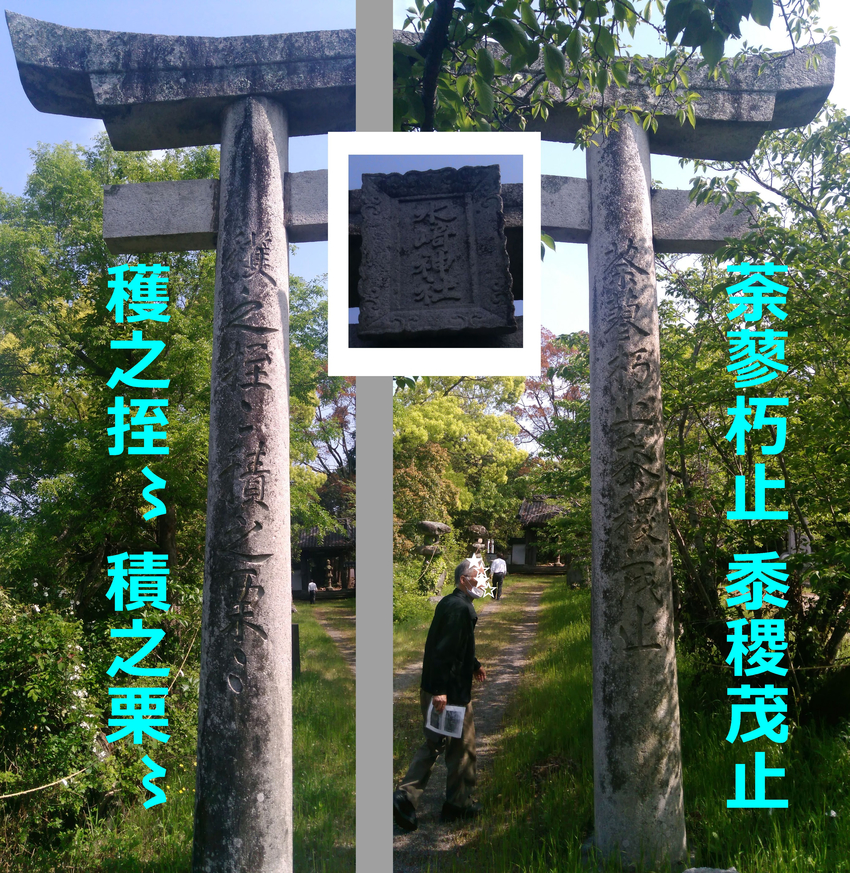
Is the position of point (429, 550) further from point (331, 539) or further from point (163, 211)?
point (163, 211)

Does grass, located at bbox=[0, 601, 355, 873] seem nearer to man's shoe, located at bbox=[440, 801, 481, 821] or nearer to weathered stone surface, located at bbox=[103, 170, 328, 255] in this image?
man's shoe, located at bbox=[440, 801, 481, 821]

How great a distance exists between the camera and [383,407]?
61.6 inches

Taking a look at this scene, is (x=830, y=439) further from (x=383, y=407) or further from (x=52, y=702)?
(x=52, y=702)

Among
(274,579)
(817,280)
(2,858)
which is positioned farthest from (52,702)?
(817,280)

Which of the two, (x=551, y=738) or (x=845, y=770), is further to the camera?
(x=551, y=738)

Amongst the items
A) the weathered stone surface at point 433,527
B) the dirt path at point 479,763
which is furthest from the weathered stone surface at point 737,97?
the weathered stone surface at point 433,527

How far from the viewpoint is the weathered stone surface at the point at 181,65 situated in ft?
9.78

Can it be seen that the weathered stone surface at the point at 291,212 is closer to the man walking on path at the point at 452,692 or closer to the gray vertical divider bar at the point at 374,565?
the gray vertical divider bar at the point at 374,565

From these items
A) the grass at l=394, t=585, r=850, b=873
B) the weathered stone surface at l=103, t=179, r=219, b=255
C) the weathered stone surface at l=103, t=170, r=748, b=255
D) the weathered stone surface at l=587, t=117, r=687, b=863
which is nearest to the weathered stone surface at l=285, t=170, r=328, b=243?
the weathered stone surface at l=103, t=170, r=748, b=255

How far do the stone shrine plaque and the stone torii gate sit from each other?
888 mm

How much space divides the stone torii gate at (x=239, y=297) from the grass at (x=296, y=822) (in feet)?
2.56

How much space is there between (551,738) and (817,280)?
315 cm

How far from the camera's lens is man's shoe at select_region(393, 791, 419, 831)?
333 cm

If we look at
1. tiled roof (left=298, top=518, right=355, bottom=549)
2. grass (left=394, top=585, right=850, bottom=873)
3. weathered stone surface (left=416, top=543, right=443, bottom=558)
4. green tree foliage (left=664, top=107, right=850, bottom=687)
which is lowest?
grass (left=394, top=585, right=850, bottom=873)
